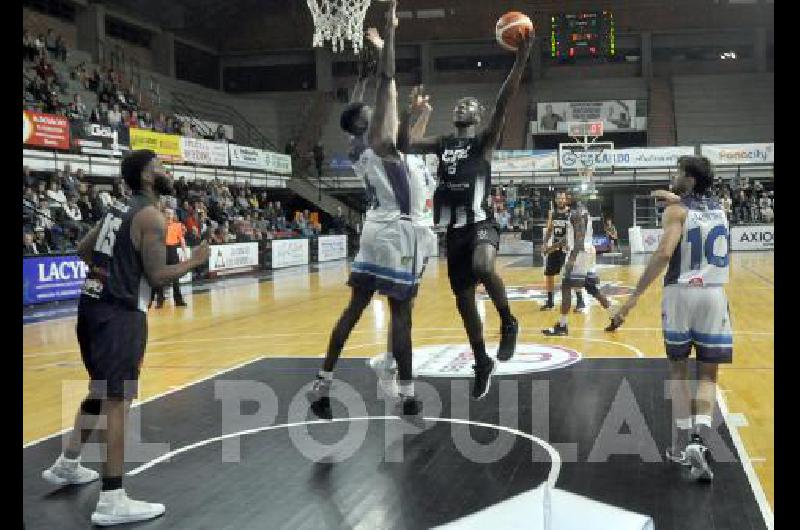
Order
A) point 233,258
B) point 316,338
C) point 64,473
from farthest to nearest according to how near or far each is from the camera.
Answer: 1. point 233,258
2. point 316,338
3. point 64,473

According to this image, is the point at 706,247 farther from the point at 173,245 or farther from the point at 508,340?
the point at 173,245

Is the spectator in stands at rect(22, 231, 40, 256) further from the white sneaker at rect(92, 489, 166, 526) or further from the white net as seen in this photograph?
the white sneaker at rect(92, 489, 166, 526)

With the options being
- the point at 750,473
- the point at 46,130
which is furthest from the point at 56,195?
the point at 750,473

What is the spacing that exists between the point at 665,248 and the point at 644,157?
28.0 metres

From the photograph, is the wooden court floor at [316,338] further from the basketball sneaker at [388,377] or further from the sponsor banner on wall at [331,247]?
the sponsor banner on wall at [331,247]

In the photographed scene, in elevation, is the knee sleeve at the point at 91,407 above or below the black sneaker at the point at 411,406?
above

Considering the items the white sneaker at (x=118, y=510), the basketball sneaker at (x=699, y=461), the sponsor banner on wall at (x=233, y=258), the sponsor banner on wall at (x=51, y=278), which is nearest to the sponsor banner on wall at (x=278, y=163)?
the sponsor banner on wall at (x=233, y=258)

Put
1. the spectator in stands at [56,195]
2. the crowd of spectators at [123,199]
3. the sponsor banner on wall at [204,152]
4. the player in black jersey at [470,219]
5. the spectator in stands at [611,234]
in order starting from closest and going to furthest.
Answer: the player in black jersey at [470,219], the crowd of spectators at [123,199], the spectator in stands at [56,195], the sponsor banner on wall at [204,152], the spectator in stands at [611,234]

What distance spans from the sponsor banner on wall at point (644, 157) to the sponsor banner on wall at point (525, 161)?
2509mm

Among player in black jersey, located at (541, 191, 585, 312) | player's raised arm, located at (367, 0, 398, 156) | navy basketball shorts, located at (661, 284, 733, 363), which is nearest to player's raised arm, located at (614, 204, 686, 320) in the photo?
navy basketball shorts, located at (661, 284, 733, 363)

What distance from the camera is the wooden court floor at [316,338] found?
22.7 feet

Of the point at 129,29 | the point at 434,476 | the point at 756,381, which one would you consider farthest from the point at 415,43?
the point at 434,476

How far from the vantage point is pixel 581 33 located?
30.0 m

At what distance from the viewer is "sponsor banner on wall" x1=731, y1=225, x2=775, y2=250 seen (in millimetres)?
27547
